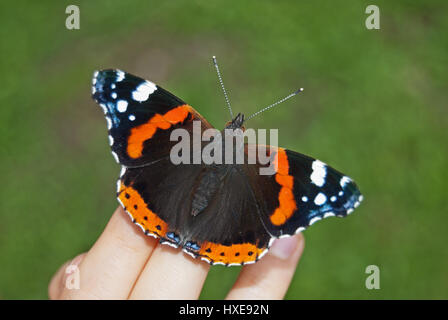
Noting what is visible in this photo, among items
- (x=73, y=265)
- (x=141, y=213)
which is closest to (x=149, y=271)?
(x=141, y=213)

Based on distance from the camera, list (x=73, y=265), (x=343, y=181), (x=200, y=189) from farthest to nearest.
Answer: (x=73, y=265), (x=200, y=189), (x=343, y=181)

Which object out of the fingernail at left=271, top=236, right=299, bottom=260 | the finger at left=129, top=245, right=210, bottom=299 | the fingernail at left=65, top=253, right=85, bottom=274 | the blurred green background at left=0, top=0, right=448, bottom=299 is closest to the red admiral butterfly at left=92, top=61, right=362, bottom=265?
the finger at left=129, top=245, right=210, bottom=299

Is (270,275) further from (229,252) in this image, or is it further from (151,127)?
(151,127)

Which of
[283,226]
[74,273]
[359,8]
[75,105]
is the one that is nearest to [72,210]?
[75,105]

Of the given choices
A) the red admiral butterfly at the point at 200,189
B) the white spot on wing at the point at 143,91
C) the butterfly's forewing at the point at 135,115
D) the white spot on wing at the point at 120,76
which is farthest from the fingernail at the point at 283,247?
the white spot on wing at the point at 120,76

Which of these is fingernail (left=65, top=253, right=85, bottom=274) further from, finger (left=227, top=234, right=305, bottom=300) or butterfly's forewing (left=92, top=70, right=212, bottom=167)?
finger (left=227, top=234, right=305, bottom=300)

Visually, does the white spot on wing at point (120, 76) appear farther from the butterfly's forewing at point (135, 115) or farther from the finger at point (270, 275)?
the finger at point (270, 275)
